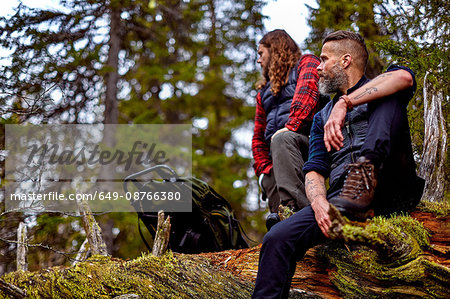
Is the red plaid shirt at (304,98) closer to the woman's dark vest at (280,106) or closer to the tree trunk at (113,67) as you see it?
the woman's dark vest at (280,106)

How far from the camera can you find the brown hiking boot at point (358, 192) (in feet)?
7.84

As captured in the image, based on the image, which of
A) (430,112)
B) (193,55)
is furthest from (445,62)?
(193,55)

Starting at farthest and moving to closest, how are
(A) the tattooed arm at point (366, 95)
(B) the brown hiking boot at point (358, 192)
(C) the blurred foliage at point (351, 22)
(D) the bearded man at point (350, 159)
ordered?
(C) the blurred foliage at point (351, 22) → (A) the tattooed arm at point (366, 95) → (D) the bearded man at point (350, 159) → (B) the brown hiking boot at point (358, 192)

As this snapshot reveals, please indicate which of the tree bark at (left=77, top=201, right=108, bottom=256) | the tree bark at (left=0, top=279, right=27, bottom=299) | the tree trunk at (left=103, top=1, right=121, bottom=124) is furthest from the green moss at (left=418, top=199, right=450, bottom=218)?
the tree trunk at (left=103, top=1, right=121, bottom=124)

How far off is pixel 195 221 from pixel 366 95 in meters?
2.57

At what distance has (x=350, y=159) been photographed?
305cm

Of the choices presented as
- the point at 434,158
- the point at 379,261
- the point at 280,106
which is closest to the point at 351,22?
the point at 280,106

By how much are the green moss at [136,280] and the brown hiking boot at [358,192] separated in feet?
4.52

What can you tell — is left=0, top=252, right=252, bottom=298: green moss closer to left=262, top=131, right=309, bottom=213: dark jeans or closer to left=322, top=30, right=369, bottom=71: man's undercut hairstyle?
left=262, top=131, right=309, bottom=213: dark jeans

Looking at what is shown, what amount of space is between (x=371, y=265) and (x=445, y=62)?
2653mm

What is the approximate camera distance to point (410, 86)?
2.90 m

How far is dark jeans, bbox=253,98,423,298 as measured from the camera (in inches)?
104

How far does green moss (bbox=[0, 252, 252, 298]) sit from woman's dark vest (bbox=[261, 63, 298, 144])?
1.78m

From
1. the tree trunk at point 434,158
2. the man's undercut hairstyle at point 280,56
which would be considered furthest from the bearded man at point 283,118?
the tree trunk at point 434,158
